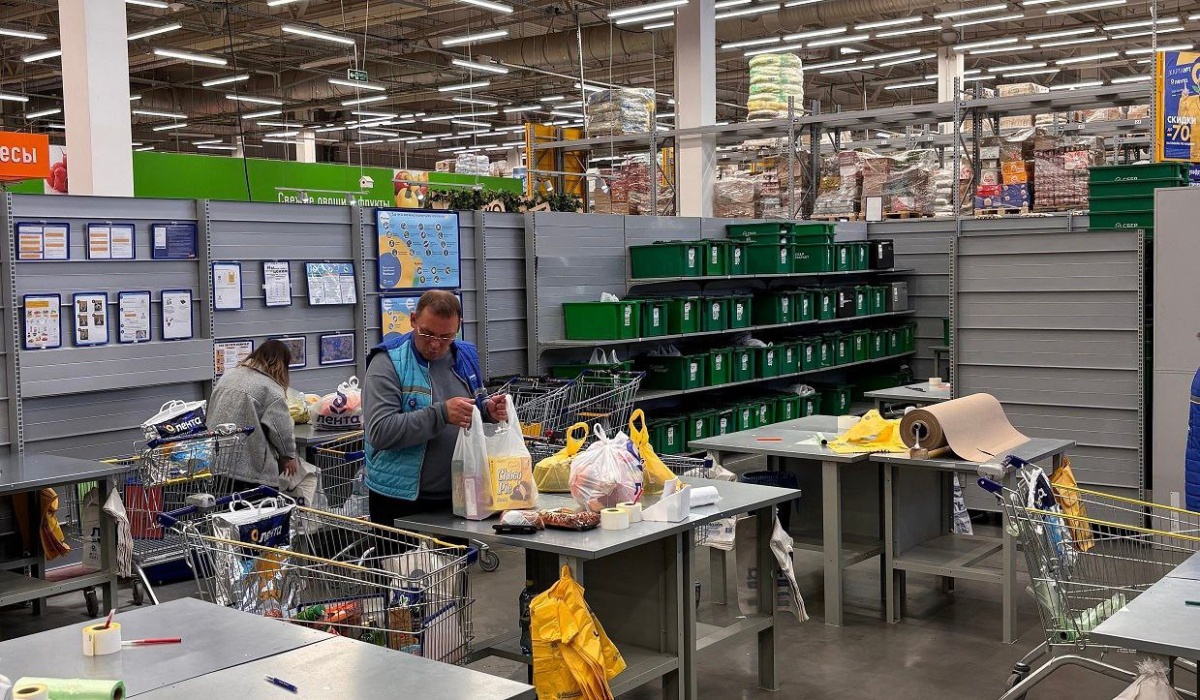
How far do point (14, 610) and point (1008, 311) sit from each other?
6.48 metres

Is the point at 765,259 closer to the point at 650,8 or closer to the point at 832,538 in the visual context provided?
the point at 650,8

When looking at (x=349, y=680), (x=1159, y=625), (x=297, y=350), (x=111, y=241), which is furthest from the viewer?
(x=297, y=350)

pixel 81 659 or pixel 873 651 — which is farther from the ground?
pixel 81 659

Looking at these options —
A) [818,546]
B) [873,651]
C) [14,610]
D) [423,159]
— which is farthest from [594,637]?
[423,159]

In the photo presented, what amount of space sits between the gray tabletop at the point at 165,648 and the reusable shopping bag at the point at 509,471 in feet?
4.34

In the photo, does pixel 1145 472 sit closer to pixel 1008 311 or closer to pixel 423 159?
pixel 1008 311

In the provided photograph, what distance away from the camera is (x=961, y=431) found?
220 inches

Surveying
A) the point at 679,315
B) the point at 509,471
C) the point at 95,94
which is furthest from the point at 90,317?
the point at 679,315

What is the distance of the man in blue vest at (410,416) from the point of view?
4.25 metres

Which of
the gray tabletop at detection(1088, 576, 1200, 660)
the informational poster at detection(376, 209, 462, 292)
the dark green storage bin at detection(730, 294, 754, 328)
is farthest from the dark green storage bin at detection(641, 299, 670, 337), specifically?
the gray tabletop at detection(1088, 576, 1200, 660)

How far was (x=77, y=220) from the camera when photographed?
6211 mm

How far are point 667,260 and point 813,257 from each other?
205 centimetres

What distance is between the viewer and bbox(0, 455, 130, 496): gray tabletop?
4812mm

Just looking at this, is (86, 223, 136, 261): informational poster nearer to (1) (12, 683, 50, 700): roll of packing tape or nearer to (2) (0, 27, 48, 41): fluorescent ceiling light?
(1) (12, 683, 50, 700): roll of packing tape
